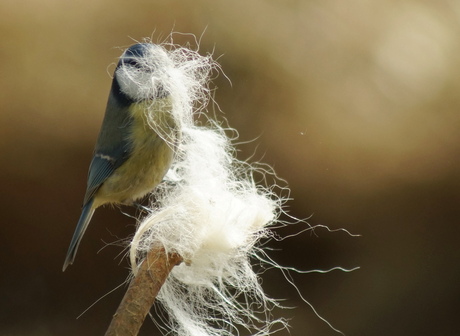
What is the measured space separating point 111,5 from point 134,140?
0.67m

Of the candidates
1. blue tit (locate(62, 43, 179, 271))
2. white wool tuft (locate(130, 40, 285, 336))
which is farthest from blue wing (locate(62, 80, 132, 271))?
white wool tuft (locate(130, 40, 285, 336))

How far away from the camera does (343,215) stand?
1.46 m

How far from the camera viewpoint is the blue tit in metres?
0.69

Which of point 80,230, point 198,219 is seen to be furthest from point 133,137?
point 198,219

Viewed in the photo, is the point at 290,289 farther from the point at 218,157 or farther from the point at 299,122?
the point at 218,157

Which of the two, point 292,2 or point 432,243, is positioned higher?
point 292,2

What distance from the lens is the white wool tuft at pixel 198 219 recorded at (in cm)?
65

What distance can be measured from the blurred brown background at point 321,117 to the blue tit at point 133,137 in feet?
1.85

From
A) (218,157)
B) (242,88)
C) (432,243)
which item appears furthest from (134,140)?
(432,243)

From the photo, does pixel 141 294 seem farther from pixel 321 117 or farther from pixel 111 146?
pixel 321 117

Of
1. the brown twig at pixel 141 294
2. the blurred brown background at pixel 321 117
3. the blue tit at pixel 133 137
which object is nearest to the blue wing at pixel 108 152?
the blue tit at pixel 133 137

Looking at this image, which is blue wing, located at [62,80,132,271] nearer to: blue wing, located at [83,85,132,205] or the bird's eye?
blue wing, located at [83,85,132,205]

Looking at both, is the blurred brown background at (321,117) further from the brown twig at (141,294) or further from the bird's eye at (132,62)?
the brown twig at (141,294)

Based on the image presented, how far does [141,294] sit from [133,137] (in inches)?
12.0
